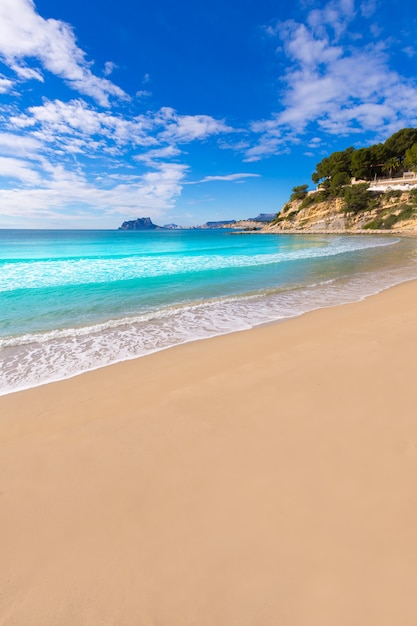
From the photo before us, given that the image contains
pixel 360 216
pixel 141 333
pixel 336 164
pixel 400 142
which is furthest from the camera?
pixel 336 164

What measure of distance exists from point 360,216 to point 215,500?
226 ft

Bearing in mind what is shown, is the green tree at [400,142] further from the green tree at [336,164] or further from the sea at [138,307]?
the sea at [138,307]

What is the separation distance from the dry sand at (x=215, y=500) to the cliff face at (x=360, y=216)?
5495 cm

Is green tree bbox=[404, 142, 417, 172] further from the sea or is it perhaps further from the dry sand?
the dry sand

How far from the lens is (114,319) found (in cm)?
799

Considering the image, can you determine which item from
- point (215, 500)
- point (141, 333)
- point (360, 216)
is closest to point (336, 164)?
point (360, 216)

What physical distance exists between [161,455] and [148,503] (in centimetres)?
56

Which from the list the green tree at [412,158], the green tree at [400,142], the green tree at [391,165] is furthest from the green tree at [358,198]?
the green tree at [400,142]

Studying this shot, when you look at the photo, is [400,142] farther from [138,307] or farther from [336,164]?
[138,307]

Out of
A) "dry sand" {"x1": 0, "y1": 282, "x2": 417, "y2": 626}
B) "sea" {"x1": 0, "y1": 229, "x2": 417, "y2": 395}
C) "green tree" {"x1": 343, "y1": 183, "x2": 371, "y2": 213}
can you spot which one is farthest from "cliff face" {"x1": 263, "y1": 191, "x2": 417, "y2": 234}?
"dry sand" {"x1": 0, "y1": 282, "x2": 417, "y2": 626}

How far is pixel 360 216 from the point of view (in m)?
59.6

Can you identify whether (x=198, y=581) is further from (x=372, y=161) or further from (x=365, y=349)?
(x=372, y=161)

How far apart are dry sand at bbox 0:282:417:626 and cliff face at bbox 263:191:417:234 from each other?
54.9 meters

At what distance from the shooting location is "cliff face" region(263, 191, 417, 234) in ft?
170
